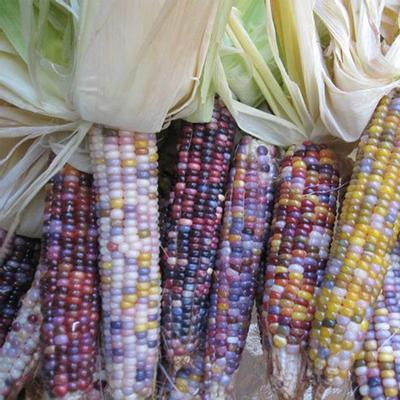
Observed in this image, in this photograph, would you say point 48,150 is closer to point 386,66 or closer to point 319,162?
point 319,162

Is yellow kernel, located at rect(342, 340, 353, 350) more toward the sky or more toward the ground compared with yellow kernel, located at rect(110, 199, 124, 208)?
more toward the ground

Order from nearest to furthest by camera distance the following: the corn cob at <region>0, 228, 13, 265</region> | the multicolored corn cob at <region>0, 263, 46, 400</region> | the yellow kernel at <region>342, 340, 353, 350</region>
→ the yellow kernel at <region>342, 340, 353, 350</region> → the multicolored corn cob at <region>0, 263, 46, 400</region> → the corn cob at <region>0, 228, 13, 265</region>

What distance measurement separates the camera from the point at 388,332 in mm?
1029

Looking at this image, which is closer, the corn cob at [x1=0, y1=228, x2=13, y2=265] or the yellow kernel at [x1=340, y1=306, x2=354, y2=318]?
the yellow kernel at [x1=340, y1=306, x2=354, y2=318]

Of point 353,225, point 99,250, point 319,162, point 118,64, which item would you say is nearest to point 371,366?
point 353,225

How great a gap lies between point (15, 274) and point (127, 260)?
0.99 ft

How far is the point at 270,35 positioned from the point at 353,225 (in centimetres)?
37

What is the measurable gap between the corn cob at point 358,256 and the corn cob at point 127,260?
0.29 m

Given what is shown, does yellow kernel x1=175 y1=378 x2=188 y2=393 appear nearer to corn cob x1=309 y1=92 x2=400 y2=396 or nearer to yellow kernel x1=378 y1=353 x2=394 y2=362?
corn cob x1=309 y1=92 x2=400 y2=396

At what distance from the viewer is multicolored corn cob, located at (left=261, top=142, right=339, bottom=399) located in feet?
3.28

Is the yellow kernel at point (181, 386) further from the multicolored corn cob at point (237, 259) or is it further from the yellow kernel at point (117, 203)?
the yellow kernel at point (117, 203)

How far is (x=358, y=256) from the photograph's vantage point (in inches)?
39.1

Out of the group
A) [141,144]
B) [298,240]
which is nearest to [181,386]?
[298,240]

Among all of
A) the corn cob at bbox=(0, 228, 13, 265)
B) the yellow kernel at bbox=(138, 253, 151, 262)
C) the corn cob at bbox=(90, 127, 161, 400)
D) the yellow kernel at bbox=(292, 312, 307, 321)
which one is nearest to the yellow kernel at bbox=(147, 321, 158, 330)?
the corn cob at bbox=(90, 127, 161, 400)
